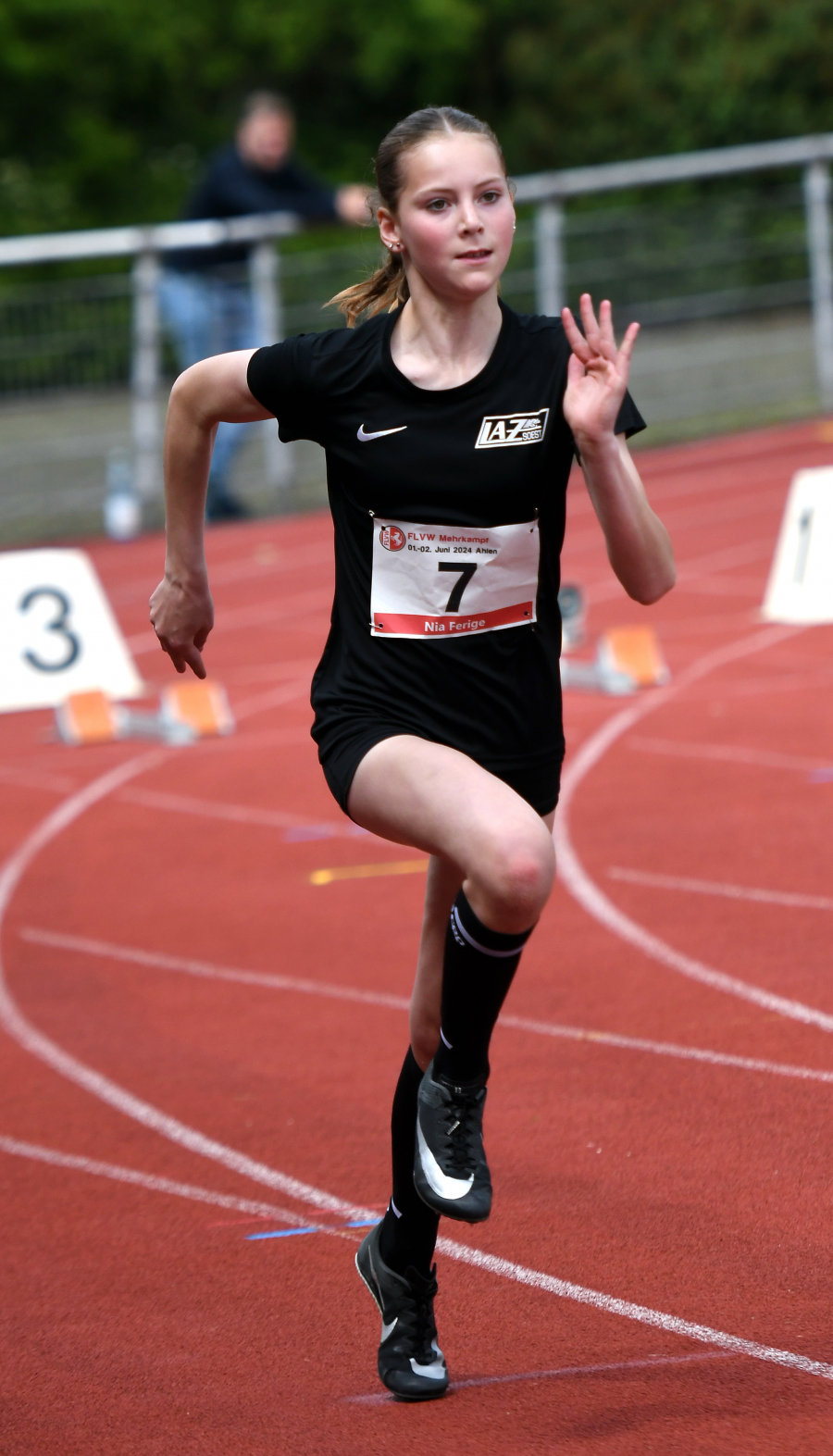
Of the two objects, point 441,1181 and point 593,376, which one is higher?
point 593,376

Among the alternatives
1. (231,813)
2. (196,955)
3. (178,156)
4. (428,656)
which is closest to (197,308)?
(231,813)

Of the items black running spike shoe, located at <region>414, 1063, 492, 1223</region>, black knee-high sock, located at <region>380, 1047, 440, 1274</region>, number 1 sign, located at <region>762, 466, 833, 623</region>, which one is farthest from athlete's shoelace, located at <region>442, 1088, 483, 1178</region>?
number 1 sign, located at <region>762, 466, 833, 623</region>

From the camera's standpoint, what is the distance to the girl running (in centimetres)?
303

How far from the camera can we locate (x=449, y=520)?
10.3 feet

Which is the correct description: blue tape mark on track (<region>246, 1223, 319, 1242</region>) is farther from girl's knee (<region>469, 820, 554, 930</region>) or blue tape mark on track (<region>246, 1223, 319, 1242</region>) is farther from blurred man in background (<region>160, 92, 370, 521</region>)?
blurred man in background (<region>160, 92, 370, 521</region>)

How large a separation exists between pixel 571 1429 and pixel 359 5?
129ft

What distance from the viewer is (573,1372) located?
3365 mm

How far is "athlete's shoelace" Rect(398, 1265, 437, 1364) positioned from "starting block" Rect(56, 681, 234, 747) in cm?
588

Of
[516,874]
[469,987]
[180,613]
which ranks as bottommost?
[469,987]

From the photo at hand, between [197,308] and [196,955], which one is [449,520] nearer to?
[196,955]

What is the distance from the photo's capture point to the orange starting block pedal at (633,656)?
9.33 metres

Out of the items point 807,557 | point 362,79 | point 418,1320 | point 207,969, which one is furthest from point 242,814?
point 362,79

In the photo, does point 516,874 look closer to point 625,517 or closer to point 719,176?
point 625,517

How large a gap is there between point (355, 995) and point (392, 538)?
280cm
